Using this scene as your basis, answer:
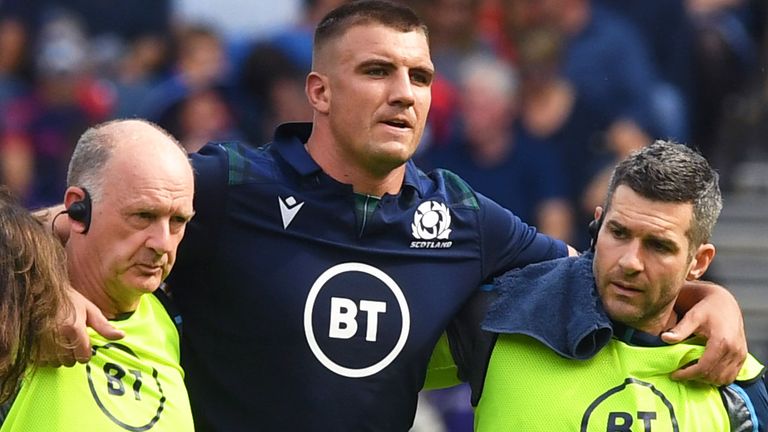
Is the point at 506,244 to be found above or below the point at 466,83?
above

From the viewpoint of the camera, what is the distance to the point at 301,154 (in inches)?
169

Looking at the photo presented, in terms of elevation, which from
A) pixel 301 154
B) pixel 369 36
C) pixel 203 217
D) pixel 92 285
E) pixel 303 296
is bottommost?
pixel 303 296

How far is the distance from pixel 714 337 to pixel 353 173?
1.11m

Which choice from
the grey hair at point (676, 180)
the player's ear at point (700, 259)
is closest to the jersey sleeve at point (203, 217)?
the grey hair at point (676, 180)

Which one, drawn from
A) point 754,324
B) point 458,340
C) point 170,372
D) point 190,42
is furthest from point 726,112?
point 170,372

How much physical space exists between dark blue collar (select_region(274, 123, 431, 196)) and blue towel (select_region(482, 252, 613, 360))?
0.40 metres

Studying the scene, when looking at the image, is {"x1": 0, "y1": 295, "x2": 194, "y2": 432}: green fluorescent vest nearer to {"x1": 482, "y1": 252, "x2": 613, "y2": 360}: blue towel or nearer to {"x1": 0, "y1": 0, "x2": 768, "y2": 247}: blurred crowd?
{"x1": 482, "y1": 252, "x2": 613, "y2": 360}: blue towel

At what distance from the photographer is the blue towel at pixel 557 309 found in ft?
13.0

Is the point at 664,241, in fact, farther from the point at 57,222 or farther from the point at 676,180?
the point at 57,222

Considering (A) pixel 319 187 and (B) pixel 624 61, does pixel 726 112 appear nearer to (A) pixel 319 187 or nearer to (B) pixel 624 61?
(B) pixel 624 61

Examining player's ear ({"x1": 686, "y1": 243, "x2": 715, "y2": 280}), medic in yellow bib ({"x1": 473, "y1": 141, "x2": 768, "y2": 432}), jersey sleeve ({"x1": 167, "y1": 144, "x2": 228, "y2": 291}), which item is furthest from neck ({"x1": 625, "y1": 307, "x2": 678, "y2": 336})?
jersey sleeve ({"x1": 167, "y1": 144, "x2": 228, "y2": 291})

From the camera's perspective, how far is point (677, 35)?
29.3ft

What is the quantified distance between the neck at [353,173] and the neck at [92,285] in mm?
738

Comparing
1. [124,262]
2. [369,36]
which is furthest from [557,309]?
[124,262]
